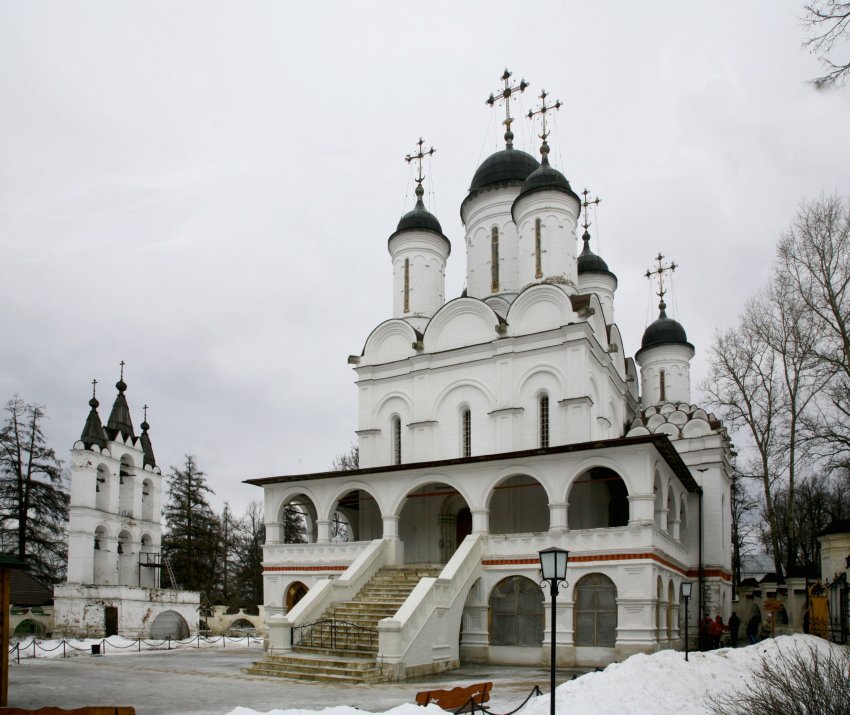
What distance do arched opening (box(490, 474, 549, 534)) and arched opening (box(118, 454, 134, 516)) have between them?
55.4 ft

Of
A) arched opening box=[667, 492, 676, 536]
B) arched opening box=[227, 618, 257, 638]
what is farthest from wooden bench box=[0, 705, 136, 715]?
arched opening box=[227, 618, 257, 638]

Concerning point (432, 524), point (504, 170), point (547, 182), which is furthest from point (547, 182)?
point (432, 524)

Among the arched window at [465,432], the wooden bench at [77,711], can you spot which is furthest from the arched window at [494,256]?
the wooden bench at [77,711]

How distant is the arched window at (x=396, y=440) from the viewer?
28.8m

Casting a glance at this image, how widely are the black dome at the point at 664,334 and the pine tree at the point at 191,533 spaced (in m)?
27.2

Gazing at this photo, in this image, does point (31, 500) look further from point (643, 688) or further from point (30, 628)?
point (643, 688)

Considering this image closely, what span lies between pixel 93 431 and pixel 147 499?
4.63 meters

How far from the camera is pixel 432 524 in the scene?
2628 cm

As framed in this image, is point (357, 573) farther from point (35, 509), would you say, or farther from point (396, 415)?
point (35, 509)

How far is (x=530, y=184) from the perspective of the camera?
28.7 metres

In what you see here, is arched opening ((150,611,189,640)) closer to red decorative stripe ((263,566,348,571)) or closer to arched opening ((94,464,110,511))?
arched opening ((94,464,110,511))

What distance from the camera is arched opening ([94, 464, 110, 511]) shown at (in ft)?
107

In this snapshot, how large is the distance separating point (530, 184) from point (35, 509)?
27.2m

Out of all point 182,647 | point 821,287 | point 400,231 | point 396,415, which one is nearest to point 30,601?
point 182,647
